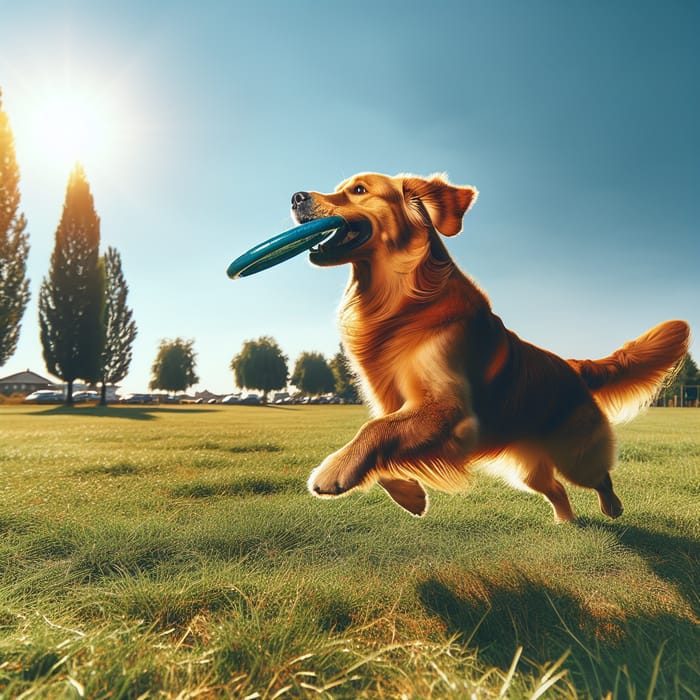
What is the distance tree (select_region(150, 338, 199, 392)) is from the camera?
56125 mm

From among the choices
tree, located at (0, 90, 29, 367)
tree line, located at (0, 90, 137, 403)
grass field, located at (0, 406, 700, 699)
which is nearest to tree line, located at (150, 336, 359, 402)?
tree line, located at (0, 90, 137, 403)

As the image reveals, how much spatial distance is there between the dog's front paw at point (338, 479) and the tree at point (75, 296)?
133 ft

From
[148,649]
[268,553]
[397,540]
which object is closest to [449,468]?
[397,540]

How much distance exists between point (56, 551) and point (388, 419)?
2056mm

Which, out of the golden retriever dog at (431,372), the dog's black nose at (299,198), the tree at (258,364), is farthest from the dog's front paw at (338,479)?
the tree at (258,364)

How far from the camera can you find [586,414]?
9.83 ft

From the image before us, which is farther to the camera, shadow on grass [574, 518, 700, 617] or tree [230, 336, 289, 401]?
tree [230, 336, 289, 401]

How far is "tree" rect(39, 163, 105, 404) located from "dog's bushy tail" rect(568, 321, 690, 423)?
40.4 meters

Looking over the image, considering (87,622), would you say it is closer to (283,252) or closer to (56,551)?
(56,551)

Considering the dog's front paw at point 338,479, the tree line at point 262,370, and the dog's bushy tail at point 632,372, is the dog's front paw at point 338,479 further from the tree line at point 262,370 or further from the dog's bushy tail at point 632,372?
the tree line at point 262,370

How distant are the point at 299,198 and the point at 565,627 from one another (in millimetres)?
2324

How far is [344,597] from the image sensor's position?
2066mm

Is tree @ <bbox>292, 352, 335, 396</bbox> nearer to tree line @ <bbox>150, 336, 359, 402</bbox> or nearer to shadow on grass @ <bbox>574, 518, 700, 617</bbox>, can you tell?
tree line @ <bbox>150, 336, 359, 402</bbox>

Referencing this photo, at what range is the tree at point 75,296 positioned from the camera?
36.7 m
